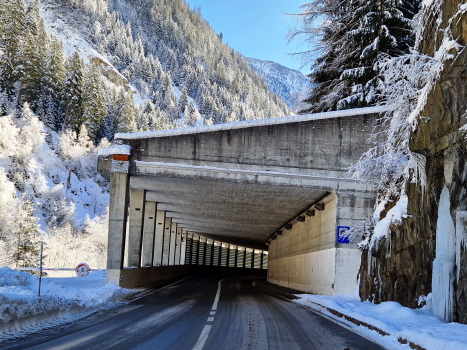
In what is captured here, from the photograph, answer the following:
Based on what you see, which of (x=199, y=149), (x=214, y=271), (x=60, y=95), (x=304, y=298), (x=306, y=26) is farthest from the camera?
(x=60, y=95)

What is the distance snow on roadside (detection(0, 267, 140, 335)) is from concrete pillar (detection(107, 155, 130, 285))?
123 inches

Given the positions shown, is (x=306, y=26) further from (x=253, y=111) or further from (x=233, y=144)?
(x=253, y=111)

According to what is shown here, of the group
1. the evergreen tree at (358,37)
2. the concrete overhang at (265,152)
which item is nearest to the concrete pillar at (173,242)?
the evergreen tree at (358,37)

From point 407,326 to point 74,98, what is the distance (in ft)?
302

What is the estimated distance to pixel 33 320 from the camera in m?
8.48

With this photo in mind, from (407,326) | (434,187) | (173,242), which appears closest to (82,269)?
(407,326)

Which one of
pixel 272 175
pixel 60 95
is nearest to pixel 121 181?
pixel 272 175

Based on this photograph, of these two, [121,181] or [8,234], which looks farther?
[8,234]

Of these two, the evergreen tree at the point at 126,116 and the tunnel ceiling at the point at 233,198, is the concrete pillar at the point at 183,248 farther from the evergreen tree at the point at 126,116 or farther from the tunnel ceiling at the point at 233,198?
the evergreen tree at the point at 126,116

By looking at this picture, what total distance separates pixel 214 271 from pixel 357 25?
49503 millimetres

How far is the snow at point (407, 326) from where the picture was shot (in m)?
6.41

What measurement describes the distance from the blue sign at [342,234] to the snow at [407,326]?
6.33 metres

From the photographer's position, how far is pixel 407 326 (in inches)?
319

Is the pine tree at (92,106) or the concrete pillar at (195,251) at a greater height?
the pine tree at (92,106)
